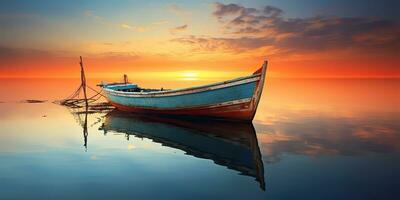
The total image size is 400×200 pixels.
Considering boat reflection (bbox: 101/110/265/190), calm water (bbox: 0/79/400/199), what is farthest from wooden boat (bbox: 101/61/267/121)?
calm water (bbox: 0/79/400/199)

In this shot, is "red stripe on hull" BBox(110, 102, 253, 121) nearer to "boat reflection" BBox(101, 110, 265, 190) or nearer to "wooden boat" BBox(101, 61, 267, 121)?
"wooden boat" BBox(101, 61, 267, 121)

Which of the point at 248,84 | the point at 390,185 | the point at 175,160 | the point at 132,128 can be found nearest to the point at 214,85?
the point at 248,84

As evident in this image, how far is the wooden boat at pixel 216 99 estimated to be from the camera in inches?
686

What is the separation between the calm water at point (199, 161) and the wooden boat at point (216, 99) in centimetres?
93

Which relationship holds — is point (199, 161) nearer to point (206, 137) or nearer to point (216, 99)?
point (206, 137)

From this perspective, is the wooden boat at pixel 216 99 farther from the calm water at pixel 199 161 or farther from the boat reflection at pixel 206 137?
the calm water at pixel 199 161

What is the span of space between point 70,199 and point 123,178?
74.7 inches

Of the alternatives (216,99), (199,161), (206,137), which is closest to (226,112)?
(216,99)

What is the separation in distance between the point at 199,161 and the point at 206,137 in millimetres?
4368

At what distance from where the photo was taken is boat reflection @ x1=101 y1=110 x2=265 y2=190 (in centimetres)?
1108

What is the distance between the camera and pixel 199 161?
36.5 ft

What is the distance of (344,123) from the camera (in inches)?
812

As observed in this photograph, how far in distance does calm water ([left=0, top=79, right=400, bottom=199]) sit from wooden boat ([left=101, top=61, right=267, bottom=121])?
36.6 inches

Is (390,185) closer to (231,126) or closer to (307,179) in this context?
(307,179)
